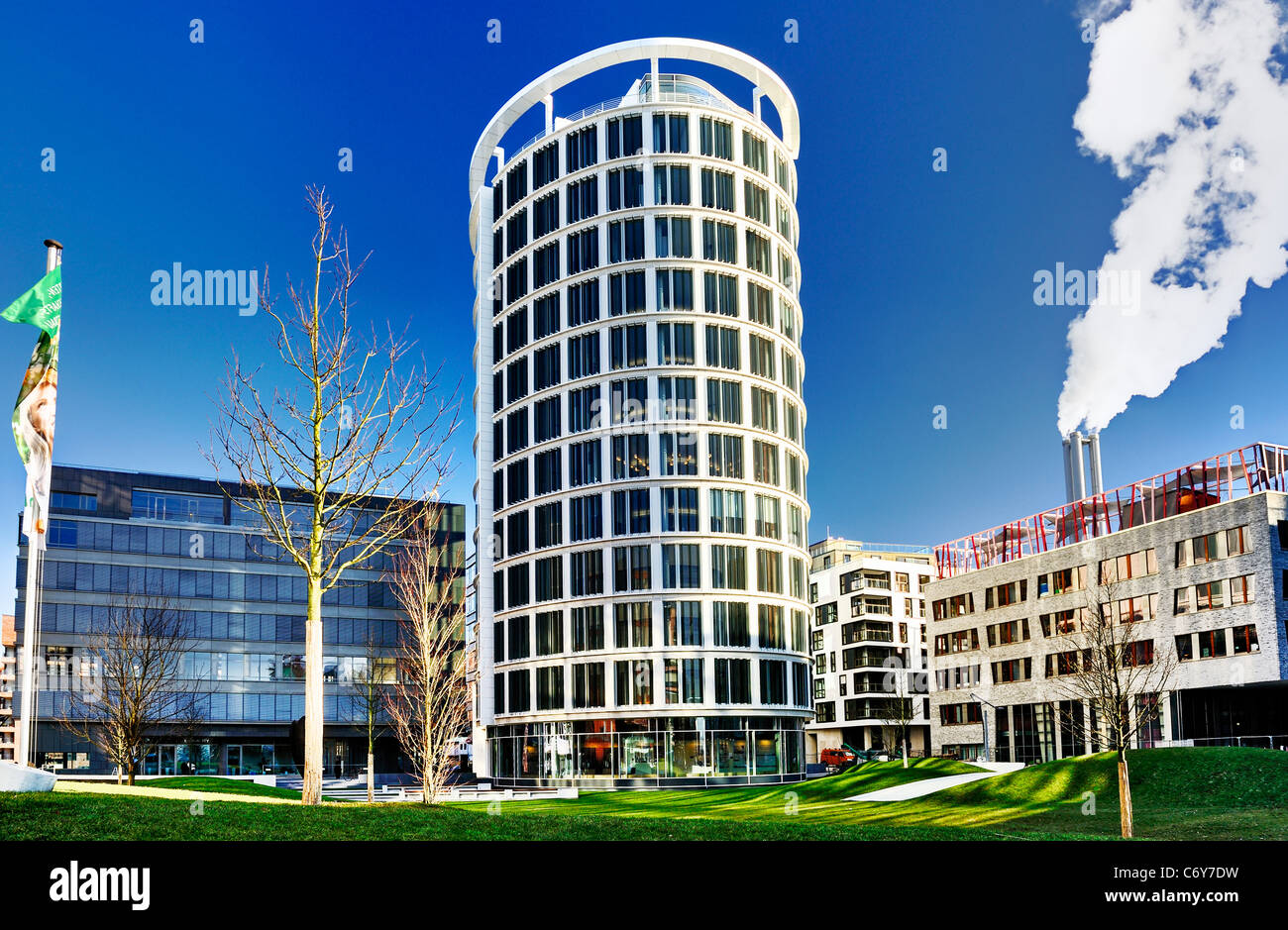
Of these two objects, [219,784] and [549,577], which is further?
[549,577]

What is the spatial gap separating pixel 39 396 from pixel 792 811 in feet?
108

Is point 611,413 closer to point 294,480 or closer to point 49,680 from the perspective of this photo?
point 49,680

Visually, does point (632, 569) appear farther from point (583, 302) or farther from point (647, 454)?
point (583, 302)

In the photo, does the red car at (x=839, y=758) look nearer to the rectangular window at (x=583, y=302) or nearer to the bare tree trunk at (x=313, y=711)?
the rectangular window at (x=583, y=302)

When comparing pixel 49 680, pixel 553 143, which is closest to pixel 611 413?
pixel 553 143

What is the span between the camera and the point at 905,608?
433ft

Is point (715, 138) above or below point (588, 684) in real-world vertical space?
above

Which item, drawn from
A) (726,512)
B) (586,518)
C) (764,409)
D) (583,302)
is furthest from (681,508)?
(583,302)

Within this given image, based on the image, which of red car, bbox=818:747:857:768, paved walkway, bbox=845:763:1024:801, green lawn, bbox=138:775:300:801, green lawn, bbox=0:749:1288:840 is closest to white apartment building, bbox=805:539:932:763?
red car, bbox=818:747:857:768

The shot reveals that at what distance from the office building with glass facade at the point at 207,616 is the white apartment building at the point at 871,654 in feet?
177

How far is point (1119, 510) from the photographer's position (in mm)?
77438
